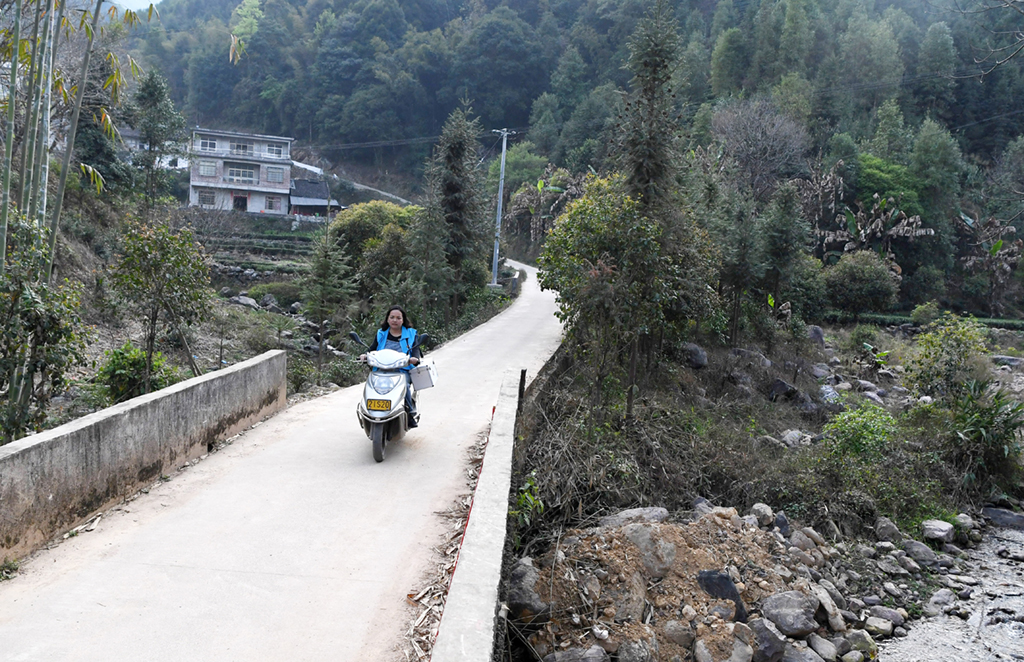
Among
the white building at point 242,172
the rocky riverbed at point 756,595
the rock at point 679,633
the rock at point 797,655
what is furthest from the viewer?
the white building at point 242,172

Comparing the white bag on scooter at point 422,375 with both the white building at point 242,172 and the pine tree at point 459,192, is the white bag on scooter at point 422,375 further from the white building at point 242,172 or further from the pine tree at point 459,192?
the white building at point 242,172

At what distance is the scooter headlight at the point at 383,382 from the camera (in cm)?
742

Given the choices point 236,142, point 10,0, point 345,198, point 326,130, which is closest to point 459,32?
point 326,130

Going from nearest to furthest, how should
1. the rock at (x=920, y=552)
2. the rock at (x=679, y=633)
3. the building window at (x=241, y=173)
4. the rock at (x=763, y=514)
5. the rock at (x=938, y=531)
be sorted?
the rock at (x=679, y=633) → the rock at (x=763, y=514) → the rock at (x=920, y=552) → the rock at (x=938, y=531) → the building window at (x=241, y=173)

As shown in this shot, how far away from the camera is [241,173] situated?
5919 cm

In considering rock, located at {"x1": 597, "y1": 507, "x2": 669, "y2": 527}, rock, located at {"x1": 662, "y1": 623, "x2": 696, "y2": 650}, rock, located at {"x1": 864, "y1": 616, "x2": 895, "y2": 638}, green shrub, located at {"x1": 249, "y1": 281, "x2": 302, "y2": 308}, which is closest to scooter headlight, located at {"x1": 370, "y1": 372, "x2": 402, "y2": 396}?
rock, located at {"x1": 597, "y1": 507, "x2": 669, "y2": 527}

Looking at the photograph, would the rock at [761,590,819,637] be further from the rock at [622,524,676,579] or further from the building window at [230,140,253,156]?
the building window at [230,140,253,156]

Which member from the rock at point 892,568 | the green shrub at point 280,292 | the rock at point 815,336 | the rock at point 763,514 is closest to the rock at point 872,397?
the rock at point 815,336

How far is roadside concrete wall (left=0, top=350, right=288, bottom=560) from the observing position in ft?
15.9

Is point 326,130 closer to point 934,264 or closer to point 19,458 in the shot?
point 934,264

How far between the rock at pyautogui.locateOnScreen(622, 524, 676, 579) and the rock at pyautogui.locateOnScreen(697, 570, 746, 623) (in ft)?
1.14

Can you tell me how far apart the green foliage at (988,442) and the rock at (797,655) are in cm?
768

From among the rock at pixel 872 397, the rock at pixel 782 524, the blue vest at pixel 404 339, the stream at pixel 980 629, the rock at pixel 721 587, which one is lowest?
the stream at pixel 980 629

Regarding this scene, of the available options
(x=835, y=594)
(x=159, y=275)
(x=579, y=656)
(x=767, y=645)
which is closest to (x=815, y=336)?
(x=835, y=594)
